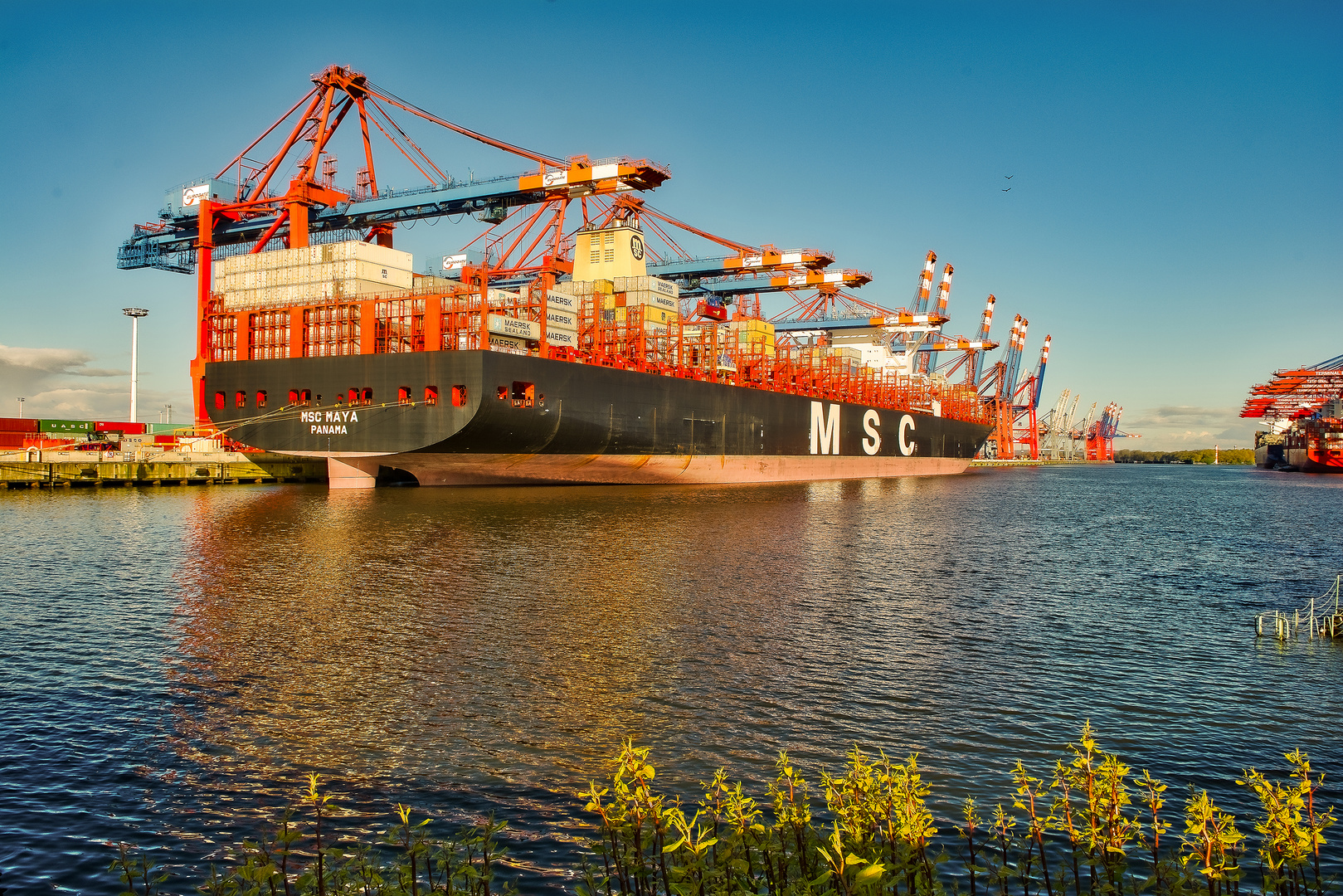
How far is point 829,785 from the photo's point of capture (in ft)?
19.2

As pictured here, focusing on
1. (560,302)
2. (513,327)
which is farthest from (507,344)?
(560,302)

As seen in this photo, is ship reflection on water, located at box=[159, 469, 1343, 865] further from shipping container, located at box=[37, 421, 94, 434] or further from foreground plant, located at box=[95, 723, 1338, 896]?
shipping container, located at box=[37, 421, 94, 434]

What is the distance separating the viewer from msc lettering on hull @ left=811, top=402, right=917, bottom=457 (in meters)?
65.4

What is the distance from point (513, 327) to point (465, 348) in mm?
2476

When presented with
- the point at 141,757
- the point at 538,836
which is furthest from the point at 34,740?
the point at 538,836

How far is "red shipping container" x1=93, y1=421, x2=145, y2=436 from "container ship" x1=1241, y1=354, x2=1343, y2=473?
→ 113 metres

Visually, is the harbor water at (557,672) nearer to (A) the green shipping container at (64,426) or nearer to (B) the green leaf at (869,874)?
(B) the green leaf at (869,874)

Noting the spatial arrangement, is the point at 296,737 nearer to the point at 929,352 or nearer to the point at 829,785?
the point at 829,785

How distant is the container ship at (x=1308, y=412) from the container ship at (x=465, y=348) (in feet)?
196

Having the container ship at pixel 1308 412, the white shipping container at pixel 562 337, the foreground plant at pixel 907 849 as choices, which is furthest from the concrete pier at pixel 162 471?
the container ship at pixel 1308 412

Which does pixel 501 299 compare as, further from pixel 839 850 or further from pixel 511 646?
pixel 839 850

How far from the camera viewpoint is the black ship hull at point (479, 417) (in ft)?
130

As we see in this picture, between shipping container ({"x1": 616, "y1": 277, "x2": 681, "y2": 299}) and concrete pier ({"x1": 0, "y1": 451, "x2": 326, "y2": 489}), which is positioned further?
shipping container ({"x1": 616, "y1": 277, "x2": 681, "y2": 299})

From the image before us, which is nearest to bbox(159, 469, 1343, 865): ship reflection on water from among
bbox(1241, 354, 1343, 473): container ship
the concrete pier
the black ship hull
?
the black ship hull
